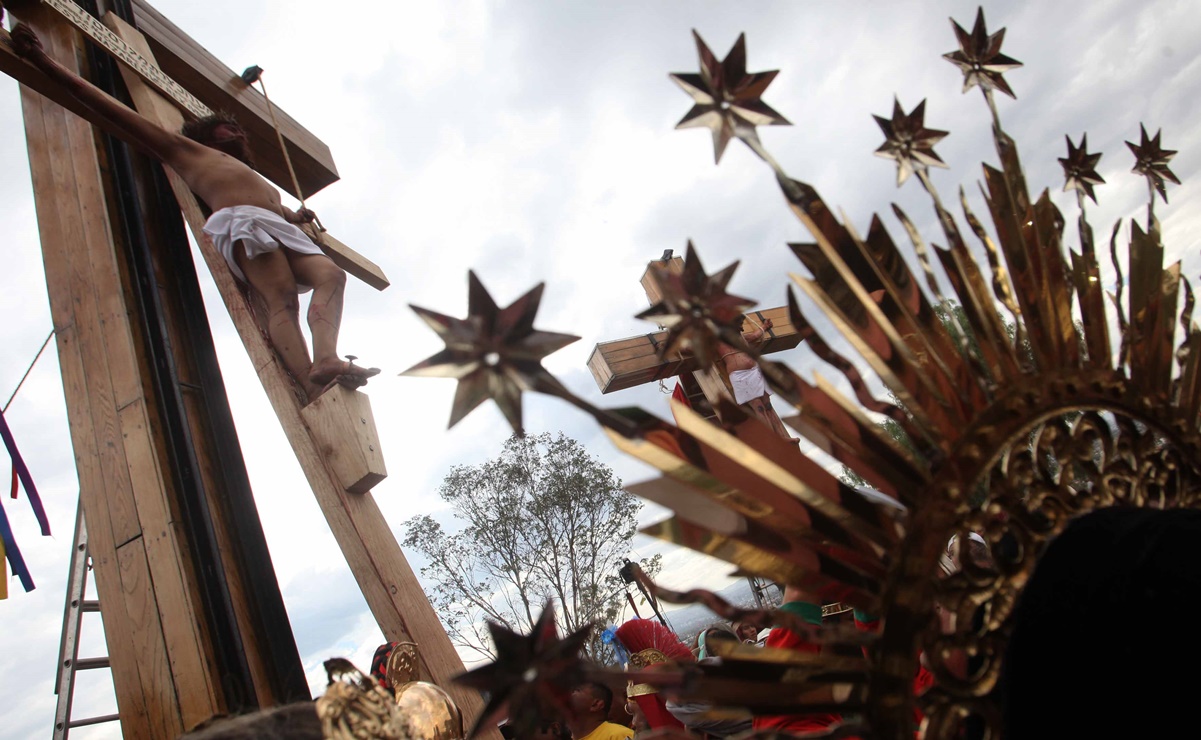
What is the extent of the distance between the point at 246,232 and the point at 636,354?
290cm

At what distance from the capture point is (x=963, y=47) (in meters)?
1.45

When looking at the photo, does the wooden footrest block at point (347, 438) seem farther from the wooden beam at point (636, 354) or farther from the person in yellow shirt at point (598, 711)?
the wooden beam at point (636, 354)

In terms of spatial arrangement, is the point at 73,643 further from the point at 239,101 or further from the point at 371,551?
the point at 239,101

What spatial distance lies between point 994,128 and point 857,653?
0.98m

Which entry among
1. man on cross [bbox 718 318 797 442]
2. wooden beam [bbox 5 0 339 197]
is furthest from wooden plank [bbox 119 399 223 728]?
man on cross [bbox 718 318 797 442]

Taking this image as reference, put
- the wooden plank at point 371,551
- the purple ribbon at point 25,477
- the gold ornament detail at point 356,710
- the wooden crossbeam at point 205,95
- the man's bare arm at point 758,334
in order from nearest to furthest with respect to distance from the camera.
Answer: the gold ornament detail at point 356,710 < the wooden plank at point 371,551 < the wooden crossbeam at point 205,95 < the purple ribbon at point 25,477 < the man's bare arm at point 758,334

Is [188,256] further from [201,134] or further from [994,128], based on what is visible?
[994,128]

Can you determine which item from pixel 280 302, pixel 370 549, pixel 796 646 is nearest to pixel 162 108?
pixel 280 302

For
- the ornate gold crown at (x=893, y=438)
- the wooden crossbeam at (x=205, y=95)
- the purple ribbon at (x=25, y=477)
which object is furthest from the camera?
the purple ribbon at (x=25, y=477)

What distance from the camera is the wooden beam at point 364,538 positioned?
183cm

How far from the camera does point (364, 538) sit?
1.92 metres

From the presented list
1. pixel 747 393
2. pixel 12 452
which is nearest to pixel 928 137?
pixel 12 452

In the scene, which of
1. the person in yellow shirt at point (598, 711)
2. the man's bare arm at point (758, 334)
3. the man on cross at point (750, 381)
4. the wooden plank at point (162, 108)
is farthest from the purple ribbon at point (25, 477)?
the man's bare arm at point (758, 334)

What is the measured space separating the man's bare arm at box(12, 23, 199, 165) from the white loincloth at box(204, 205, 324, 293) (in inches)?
12.3
